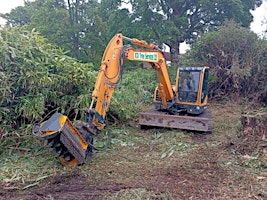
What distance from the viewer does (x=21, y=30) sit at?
5133 millimetres

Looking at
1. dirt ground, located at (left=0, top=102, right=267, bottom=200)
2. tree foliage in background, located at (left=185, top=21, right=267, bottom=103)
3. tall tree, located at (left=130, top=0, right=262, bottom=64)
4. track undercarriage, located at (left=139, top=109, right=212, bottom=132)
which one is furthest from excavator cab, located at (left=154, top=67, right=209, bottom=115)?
tall tree, located at (left=130, top=0, right=262, bottom=64)

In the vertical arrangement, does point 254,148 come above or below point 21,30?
below

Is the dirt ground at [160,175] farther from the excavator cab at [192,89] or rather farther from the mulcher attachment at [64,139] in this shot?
the excavator cab at [192,89]

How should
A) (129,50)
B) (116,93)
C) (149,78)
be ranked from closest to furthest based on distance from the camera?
(129,50)
(116,93)
(149,78)

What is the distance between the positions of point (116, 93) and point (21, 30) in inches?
108

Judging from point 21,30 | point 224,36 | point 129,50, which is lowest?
point 129,50

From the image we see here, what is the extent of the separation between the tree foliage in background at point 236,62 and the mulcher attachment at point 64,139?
24.7ft

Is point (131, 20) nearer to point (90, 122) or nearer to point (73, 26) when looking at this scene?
point (73, 26)

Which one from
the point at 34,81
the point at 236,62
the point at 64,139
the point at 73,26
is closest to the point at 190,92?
the point at 34,81

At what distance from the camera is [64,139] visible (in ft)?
11.5

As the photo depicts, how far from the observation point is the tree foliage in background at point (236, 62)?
32.3 ft

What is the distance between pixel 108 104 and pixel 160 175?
1.43m

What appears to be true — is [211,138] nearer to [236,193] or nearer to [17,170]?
[236,193]

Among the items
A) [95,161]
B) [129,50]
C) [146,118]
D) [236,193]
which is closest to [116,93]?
[146,118]
